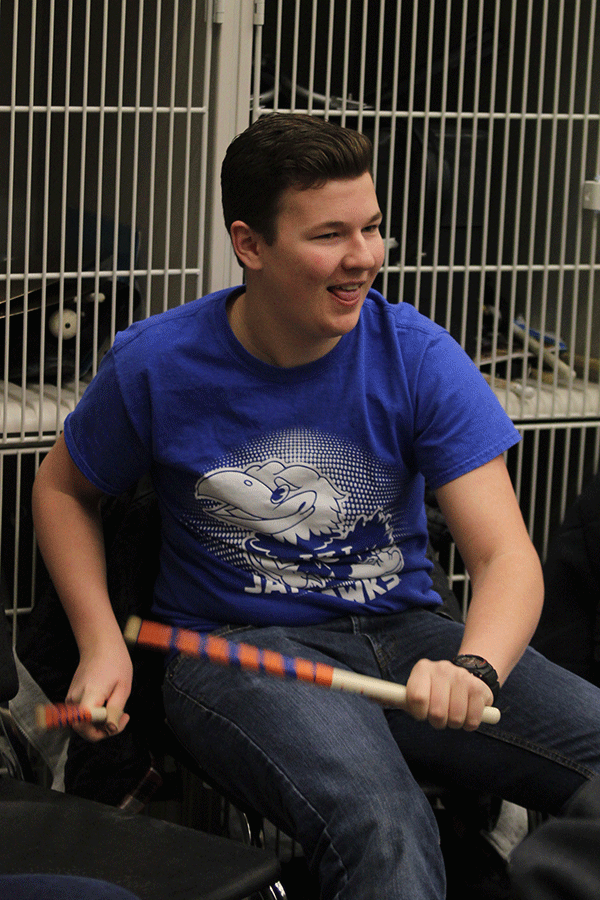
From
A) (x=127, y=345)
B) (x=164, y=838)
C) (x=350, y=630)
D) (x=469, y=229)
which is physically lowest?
(x=164, y=838)

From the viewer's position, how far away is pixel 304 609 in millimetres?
1658

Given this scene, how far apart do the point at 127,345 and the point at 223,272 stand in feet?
1.29

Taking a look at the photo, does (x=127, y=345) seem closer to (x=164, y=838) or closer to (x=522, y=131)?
(x=164, y=838)

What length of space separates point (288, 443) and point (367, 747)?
0.46 meters

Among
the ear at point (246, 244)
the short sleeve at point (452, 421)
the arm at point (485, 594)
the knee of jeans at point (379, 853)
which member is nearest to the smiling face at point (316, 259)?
the ear at point (246, 244)

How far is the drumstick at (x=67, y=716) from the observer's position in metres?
1.44

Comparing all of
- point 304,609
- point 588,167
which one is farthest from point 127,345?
point 588,167

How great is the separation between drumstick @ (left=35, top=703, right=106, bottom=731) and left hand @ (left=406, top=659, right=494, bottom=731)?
42cm

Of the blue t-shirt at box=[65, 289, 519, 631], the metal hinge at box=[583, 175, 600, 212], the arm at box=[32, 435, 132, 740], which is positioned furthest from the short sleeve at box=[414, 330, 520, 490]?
the metal hinge at box=[583, 175, 600, 212]

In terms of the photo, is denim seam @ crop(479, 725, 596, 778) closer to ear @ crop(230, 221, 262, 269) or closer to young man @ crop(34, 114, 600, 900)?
young man @ crop(34, 114, 600, 900)

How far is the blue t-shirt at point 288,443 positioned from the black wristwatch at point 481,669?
0.98ft

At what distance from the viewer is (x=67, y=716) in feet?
4.77

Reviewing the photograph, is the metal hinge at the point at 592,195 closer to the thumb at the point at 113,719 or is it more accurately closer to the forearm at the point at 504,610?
the forearm at the point at 504,610

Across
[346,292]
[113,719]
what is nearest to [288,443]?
[346,292]
